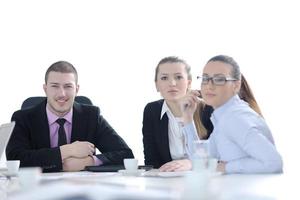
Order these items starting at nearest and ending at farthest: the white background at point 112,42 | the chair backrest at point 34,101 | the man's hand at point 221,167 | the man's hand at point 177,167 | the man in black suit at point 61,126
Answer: the man's hand at point 221,167 → the man's hand at point 177,167 → the man in black suit at point 61,126 → the chair backrest at point 34,101 → the white background at point 112,42

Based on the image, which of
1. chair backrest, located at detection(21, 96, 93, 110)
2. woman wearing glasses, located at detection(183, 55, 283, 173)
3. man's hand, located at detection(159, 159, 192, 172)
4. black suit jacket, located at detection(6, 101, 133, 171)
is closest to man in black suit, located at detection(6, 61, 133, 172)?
black suit jacket, located at detection(6, 101, 133, 171)

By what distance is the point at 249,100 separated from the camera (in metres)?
2.58

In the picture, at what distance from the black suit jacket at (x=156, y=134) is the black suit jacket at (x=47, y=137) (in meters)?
0.18

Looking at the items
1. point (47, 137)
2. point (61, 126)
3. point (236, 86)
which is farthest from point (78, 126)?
point (236, 86)

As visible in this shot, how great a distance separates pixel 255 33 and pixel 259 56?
8.1 inches

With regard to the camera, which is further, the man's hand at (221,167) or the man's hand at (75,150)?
the man's hand at (75,150)

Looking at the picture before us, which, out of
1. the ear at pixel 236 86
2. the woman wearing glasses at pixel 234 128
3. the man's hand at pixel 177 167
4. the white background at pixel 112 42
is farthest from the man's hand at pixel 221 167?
the white background at pixel 112 42

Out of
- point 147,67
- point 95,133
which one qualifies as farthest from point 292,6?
point 95,133

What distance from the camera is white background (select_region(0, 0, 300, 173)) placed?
438 centimetres

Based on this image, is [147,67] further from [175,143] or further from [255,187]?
[255,187]

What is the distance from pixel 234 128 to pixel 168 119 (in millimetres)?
1257

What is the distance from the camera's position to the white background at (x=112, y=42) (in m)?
4.38

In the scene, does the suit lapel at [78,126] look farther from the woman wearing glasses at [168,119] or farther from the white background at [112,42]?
the white background at [112,42]

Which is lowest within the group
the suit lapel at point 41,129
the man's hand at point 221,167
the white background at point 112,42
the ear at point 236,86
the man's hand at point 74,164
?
the man's hand at point 74,164
